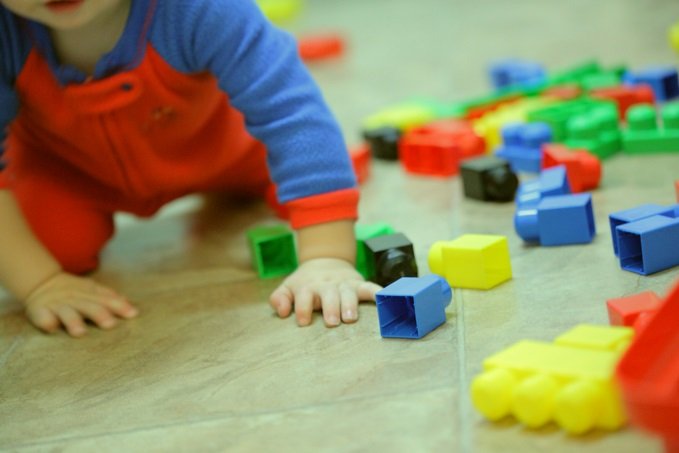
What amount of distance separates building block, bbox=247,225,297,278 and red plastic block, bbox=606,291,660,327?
43 cm

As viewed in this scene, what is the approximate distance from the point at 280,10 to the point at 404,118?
150 centimetres

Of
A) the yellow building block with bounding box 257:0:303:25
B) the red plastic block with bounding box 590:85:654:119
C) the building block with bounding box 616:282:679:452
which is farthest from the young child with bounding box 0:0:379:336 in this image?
the yellow building block with bounding box 257:0:303:25

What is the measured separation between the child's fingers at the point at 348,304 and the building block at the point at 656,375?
340mm

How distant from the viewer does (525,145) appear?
4.49 ft

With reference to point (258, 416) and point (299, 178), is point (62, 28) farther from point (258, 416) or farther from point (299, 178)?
point (258, 416)

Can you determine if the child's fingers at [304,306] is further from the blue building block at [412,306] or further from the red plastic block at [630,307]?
the red plastic block at [630,307]

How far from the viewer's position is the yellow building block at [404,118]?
5.28ft

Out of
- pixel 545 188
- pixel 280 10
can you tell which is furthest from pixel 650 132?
pixel 280 10

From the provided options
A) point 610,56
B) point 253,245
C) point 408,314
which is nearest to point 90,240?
point 253,245

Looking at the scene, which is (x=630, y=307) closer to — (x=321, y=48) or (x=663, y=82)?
(x=663, y=82)

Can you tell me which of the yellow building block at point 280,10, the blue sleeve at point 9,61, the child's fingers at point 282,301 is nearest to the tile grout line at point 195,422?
the child's fingers at point 282,301

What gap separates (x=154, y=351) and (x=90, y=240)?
35 centimetres

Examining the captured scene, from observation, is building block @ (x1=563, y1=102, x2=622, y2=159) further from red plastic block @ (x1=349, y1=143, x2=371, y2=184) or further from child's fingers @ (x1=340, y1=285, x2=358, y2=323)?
child's fingers @ (x1=340, y1=285, x2=358, y2=323)

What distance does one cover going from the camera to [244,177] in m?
1.39
